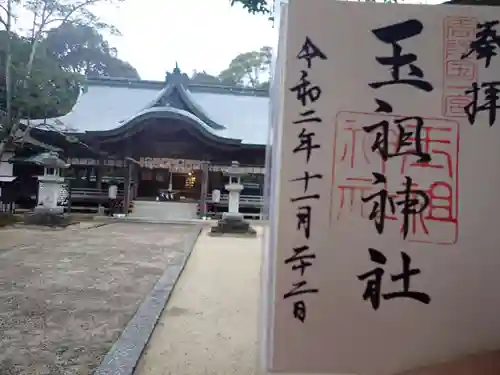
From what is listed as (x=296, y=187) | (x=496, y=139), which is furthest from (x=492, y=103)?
(x=296, y=187)

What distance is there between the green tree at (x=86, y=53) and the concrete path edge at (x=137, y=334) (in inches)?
914

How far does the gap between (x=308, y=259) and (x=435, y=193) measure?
21.3 inches

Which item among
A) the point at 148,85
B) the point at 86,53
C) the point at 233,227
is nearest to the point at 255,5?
the point at 233,227

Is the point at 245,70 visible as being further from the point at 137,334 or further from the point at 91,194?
the point at 137,334

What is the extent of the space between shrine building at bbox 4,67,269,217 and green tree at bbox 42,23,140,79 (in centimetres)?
943

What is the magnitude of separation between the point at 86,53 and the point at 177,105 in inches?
549

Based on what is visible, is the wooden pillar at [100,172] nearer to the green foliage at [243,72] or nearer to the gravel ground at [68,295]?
the gravel ground at [68,295]

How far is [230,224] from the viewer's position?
36.6 feet

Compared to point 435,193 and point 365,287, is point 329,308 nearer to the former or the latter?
point 365,287

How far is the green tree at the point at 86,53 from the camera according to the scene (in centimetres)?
2591

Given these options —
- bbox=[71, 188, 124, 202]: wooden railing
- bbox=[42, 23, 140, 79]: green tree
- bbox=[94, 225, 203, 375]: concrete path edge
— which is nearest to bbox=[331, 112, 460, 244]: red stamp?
bbox=[94, 225, 203, 375]: concrete path edge

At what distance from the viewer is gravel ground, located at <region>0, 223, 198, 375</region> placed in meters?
2.61

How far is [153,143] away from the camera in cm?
1570

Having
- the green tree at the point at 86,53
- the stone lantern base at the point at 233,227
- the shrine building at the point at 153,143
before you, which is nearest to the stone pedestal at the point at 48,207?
the shrine building at the point at 153,143
